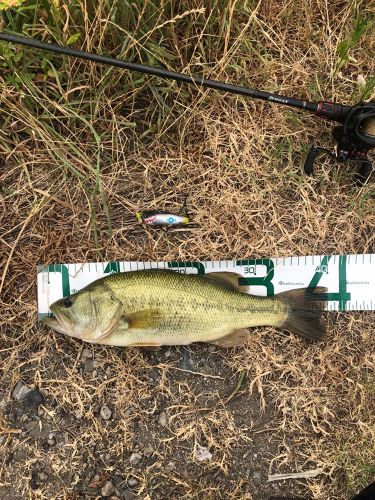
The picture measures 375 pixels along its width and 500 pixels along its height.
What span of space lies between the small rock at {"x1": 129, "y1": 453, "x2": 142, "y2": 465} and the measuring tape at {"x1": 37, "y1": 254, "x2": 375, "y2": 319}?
1118 mm

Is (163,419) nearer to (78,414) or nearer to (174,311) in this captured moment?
(78,414)

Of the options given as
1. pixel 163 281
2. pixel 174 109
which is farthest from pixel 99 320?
pixel 174 109

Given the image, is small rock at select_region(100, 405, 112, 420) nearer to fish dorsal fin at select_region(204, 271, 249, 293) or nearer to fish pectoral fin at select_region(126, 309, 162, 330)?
fish pectoral fin at select_region(126, 309, 162, 330)

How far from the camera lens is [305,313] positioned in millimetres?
2953

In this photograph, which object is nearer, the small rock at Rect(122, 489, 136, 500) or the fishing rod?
the fishing rod

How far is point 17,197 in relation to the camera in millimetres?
3146

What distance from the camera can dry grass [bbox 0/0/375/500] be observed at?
9.93 feet

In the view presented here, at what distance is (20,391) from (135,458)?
2.94 feet

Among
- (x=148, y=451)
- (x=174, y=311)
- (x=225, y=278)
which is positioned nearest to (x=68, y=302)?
(x=174, y=311)

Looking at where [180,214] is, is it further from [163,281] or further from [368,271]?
[368,271]

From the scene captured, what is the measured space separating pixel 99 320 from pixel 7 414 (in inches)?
40.1

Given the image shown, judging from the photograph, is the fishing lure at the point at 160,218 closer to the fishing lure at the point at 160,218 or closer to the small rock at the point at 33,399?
the fishing lure at the point at 160,218

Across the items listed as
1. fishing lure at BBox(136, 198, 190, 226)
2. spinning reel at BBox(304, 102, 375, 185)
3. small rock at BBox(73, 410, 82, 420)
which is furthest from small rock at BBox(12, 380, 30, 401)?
spinning reel at BBox(304, 102, 375, 185)

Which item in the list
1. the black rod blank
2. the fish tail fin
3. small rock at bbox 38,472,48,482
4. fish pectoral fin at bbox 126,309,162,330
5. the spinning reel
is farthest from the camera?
small rock at bbox 38,472,48,482
